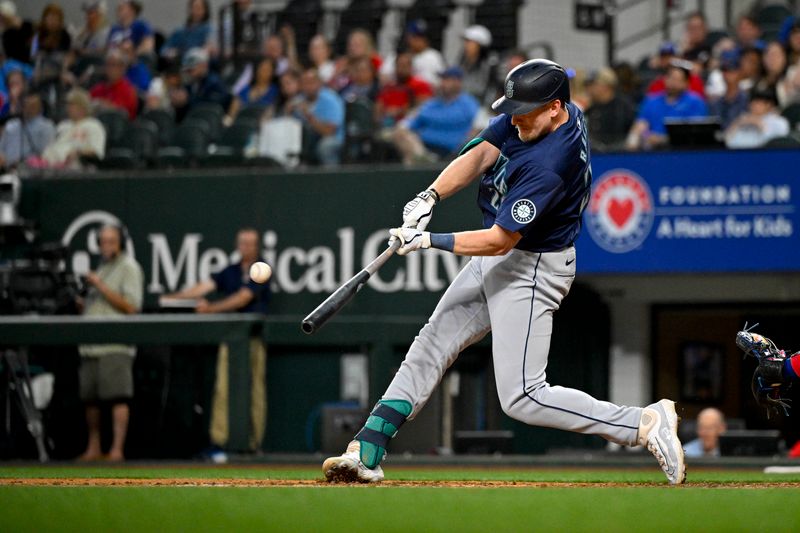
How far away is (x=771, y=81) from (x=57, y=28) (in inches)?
355

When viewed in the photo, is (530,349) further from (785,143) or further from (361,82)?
(361,82)

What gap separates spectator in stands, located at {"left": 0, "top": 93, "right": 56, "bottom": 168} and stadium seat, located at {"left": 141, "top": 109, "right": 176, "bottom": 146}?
101cm

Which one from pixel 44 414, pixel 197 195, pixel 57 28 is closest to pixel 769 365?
pixel 44 414

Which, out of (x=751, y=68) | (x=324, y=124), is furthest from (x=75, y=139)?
(x=751, y=68)

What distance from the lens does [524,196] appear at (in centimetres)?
584

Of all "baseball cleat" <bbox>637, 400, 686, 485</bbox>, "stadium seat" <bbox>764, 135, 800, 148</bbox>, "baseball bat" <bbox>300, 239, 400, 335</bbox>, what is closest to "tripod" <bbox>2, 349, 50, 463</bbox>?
"baseball bat" <bbox>300, 239, 400, 335</bbox>

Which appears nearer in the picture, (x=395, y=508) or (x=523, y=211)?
(x=395, y=508)

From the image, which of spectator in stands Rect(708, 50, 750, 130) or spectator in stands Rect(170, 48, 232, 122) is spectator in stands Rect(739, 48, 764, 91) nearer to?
spectator in stands Rect(708, 50, 750, 130)

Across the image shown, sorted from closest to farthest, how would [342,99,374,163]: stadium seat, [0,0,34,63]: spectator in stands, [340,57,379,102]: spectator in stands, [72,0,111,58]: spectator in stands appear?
[342,99,374,163]: stadium seat, [340,57,379,102]: spectator in stands, [0,0,34,63]: spectator in stands, [72,0,111,58]: spectator in stands

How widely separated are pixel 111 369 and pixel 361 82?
4.65 m

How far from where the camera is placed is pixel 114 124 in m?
14.4

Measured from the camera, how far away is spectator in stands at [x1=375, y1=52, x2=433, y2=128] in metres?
13.6

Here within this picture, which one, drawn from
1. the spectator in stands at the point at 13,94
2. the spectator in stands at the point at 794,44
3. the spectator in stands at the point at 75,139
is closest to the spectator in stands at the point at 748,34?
the spectator in stands at the point at 794,44

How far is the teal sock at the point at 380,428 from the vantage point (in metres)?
6.17
